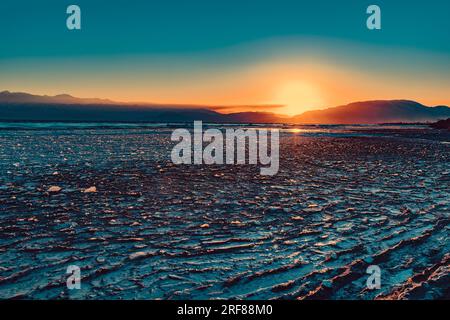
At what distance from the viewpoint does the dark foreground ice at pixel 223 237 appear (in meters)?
4.81

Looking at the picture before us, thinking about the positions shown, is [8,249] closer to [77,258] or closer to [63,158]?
[77,258]

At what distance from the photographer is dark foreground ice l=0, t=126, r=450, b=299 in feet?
15.8

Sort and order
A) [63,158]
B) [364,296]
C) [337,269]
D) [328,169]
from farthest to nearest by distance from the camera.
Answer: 1. [63,158]
2. [328,169]
3. [337,269]
4. [364,296]

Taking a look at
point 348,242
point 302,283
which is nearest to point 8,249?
point 302,283

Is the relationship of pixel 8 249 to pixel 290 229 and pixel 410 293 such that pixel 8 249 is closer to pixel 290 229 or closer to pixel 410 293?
pixel 290 229

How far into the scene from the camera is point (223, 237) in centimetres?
670

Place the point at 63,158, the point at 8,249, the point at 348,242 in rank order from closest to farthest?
the point at 8,249, the point at 348,242, the point at 63,158

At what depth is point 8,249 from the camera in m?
5.96

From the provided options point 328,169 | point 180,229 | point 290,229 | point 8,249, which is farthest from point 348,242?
point 328,169

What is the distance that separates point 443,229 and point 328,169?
28.9 feet

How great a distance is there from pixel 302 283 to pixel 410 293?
4.37ft

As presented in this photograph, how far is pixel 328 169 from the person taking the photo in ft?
52.4
